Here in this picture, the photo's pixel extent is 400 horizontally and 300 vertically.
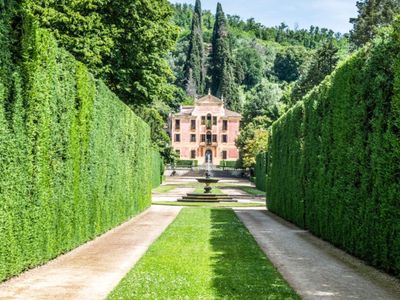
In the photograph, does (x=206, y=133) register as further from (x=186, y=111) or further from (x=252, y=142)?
(x=252, y=142)

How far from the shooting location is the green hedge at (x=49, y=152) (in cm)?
947

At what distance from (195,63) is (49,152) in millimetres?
123363

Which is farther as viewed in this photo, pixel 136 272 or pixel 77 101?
pixel 77 101

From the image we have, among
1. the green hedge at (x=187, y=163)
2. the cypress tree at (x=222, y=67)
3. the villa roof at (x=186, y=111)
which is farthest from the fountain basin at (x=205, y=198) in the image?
the cypress tree at (x=222, y=67)

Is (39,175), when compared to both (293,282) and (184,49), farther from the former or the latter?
(184,49)

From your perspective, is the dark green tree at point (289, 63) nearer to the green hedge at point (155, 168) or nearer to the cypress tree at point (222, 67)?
the cypress tree at point (222, 67)

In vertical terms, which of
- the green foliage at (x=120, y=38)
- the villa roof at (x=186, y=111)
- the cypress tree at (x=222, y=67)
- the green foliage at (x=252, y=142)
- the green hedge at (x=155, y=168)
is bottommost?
the green hedge at (x=155, y=168)

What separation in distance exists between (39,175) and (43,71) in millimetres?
1986

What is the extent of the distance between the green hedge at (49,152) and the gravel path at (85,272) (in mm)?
287

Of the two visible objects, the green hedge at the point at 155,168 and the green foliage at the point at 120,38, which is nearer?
the green foliage at the point at 120,38

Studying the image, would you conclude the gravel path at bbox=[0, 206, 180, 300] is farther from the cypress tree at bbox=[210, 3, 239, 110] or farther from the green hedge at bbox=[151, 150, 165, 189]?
the cypress tree at bbox=[210, 3, 239, 110]

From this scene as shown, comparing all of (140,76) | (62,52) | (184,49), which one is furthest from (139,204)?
(184,49)

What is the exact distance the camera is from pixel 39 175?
11.0 meters

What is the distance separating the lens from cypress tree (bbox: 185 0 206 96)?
133m
